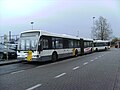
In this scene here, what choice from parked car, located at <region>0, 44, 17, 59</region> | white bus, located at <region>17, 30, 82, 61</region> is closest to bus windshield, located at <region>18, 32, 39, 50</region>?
white bus, located at <region>17, 30, 82, 61</region>

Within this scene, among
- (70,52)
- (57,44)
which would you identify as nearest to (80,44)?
(70,52)

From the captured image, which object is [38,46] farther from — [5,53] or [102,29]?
[102,29]

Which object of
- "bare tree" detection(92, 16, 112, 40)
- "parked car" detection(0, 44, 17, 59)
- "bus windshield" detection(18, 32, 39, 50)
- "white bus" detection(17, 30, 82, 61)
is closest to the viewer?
"white bus" detection(17, 30, 82, 61)

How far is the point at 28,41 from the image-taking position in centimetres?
1952

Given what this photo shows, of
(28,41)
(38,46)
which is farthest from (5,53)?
(38,46)

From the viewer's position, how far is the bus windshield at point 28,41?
62.7 ft

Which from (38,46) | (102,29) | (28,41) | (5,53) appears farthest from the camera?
(102,29)

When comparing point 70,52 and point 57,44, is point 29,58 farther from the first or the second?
Result: point 70,52

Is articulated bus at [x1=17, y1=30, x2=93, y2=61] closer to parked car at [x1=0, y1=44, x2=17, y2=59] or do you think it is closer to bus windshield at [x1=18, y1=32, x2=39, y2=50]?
bus windshield at [x1=18, y1=32, x2=39, y2=50]

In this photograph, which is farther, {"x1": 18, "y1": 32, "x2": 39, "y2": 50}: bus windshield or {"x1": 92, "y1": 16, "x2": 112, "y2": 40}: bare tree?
{"x1": 92, "y1": 16, "x2": 112, "y2": 40}: bare tree

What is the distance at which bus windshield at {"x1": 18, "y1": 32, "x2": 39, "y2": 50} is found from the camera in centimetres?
1911

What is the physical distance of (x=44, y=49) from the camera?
19625 millimetres

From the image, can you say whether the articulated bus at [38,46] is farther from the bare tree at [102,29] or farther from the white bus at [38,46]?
the bare tree at [102,29]

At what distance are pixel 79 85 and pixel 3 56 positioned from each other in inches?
646
